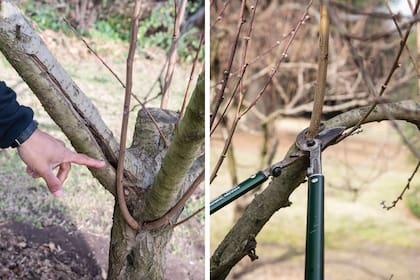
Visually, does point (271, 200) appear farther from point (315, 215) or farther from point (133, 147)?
point (133, 147)

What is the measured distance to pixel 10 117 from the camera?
0.78 meters

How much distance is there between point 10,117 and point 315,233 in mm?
389

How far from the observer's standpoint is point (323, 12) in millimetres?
789

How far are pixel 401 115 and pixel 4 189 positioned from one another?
84 centimetres

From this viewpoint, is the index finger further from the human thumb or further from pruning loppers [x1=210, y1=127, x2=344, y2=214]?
pruning loppers [x1=210, y1=127, x2=344, y2=214]

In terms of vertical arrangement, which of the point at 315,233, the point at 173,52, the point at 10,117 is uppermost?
the point at 173,52

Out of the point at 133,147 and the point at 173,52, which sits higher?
the point at 173,52

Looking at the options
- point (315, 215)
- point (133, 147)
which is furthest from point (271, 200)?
point (133, 147)

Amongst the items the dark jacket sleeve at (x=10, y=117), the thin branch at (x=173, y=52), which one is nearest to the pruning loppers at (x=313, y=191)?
the dark jacket sleeve at (x=10, y=117)

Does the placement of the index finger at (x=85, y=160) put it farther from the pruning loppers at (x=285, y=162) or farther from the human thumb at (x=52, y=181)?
the pruning loppers at (x=285, y=162)

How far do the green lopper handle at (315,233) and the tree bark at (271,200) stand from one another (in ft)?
0.40

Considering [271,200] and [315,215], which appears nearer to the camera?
[315,215]

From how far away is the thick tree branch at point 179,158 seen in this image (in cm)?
84

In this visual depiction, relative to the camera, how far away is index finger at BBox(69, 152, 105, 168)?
0.86 meters
